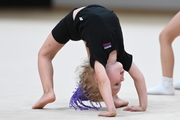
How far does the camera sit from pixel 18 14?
984 cm

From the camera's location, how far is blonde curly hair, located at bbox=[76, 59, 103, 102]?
9.04 ft

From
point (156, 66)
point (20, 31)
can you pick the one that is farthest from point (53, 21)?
point (156, 66)

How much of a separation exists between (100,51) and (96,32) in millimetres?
111

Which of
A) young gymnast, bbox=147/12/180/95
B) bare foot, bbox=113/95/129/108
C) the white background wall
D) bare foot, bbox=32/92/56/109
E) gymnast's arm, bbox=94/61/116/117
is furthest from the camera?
the white background wall

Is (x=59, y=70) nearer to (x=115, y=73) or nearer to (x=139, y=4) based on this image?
(x=115, y=73)

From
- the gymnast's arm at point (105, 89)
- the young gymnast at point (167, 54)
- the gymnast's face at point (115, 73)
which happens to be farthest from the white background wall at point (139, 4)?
the gymnast's arm at point (105, 89)

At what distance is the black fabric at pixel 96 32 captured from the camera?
2.66 meters

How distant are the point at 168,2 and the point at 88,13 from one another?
8.22 metres

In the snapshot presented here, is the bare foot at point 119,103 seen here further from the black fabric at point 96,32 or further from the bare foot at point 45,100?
the bare foot at point 45,100

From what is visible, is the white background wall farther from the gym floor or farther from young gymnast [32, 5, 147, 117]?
young gymnast [32, 5, 147, 117]

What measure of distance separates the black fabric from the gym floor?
308 millimetres

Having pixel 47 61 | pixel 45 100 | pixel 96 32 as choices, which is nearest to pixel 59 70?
pixel 47 61

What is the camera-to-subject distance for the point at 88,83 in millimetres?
2785

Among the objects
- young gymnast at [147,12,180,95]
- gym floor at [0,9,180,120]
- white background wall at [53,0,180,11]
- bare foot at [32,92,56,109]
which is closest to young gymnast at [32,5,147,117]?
bare foot at [32,92,56,109]
